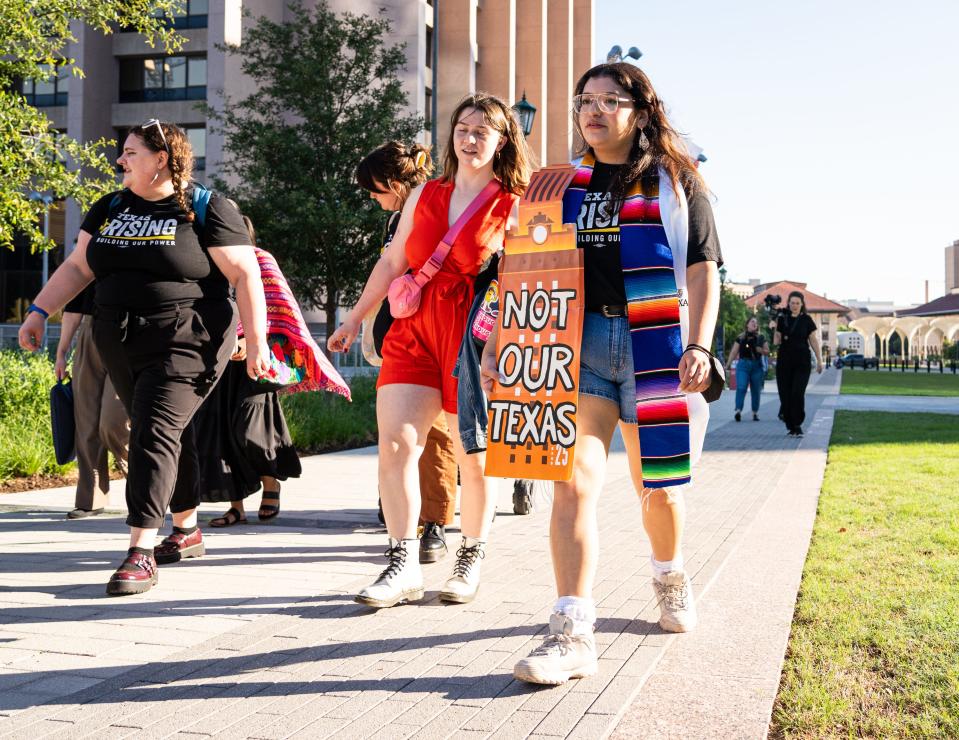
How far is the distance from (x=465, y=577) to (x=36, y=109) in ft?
37.8

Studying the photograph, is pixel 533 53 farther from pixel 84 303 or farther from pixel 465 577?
pixel 465 577

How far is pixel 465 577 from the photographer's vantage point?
4.70 meters

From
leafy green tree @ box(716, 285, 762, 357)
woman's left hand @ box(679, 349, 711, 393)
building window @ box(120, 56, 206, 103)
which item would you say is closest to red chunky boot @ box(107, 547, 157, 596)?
woman's left hand @ box(679, 349, 711, 393)

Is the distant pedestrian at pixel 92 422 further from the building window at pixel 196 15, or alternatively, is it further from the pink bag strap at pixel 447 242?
the building window at pixel 196 15

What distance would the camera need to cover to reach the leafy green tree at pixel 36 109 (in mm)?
12680

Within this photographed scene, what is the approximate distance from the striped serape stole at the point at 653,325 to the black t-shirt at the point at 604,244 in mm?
38

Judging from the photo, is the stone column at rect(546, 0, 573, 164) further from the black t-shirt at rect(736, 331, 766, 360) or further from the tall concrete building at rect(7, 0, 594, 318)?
the black t-shirt at rect(736, 331, 766, 360)

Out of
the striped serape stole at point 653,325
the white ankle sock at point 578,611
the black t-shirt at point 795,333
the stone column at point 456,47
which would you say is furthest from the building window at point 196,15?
the white ankle sock at point 578,611

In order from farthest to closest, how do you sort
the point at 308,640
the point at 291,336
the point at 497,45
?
the point at 497,45
the point at 291,336
the point at 308,640

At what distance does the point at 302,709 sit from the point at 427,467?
2724 mm

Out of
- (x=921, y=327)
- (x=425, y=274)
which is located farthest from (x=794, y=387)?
(x=921, y=327)

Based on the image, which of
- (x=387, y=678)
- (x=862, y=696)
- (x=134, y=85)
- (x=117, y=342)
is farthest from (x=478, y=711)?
(x=134, y=85)

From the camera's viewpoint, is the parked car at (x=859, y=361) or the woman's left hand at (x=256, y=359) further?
the parked car at (x=859, y=361)

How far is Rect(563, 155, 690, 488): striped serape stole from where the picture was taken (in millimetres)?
3730
